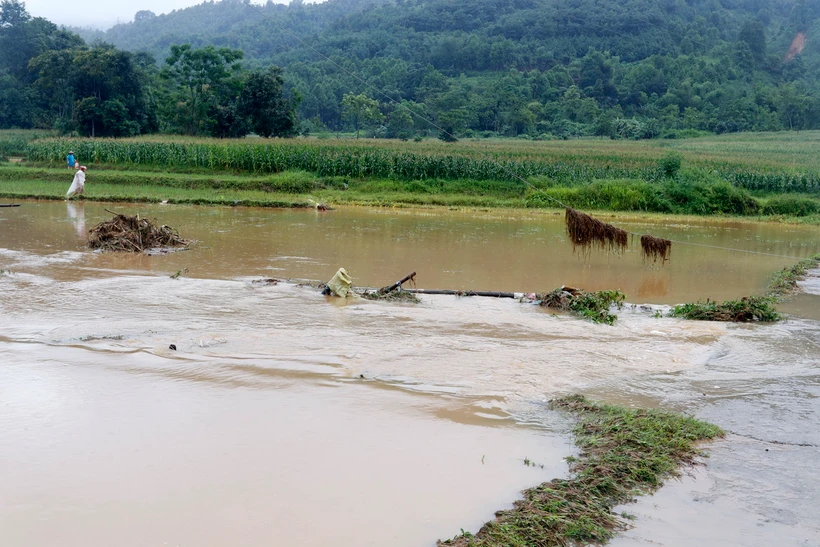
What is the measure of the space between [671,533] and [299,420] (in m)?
3.11

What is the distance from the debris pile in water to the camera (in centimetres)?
1434

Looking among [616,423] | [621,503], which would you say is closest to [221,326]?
[616,423]

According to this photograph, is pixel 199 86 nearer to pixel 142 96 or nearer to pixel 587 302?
pixel 142 96

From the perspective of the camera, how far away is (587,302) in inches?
409

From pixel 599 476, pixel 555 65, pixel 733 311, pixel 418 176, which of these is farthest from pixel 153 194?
pixel 555 65

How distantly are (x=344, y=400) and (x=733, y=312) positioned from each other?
6.23m

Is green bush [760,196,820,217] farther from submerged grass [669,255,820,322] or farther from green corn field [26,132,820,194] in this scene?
submerged grass [669,255,820,322]

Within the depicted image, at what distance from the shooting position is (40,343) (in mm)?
8211

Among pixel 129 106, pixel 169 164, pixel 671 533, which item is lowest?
pixel 671 533

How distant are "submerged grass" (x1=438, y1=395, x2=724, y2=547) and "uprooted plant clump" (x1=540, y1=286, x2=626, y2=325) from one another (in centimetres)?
335

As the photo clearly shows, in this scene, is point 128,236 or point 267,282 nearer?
point 267,282

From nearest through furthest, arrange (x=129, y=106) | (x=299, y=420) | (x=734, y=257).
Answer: (x=299, y=420) < (x=734, y=257) < (x=129, y=106)

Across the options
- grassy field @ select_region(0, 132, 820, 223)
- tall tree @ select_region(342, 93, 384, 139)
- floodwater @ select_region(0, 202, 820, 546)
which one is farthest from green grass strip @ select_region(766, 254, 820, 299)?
tall tree @ select_region(342, 93, 384, 139)

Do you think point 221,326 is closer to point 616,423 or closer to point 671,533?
point 616,423
